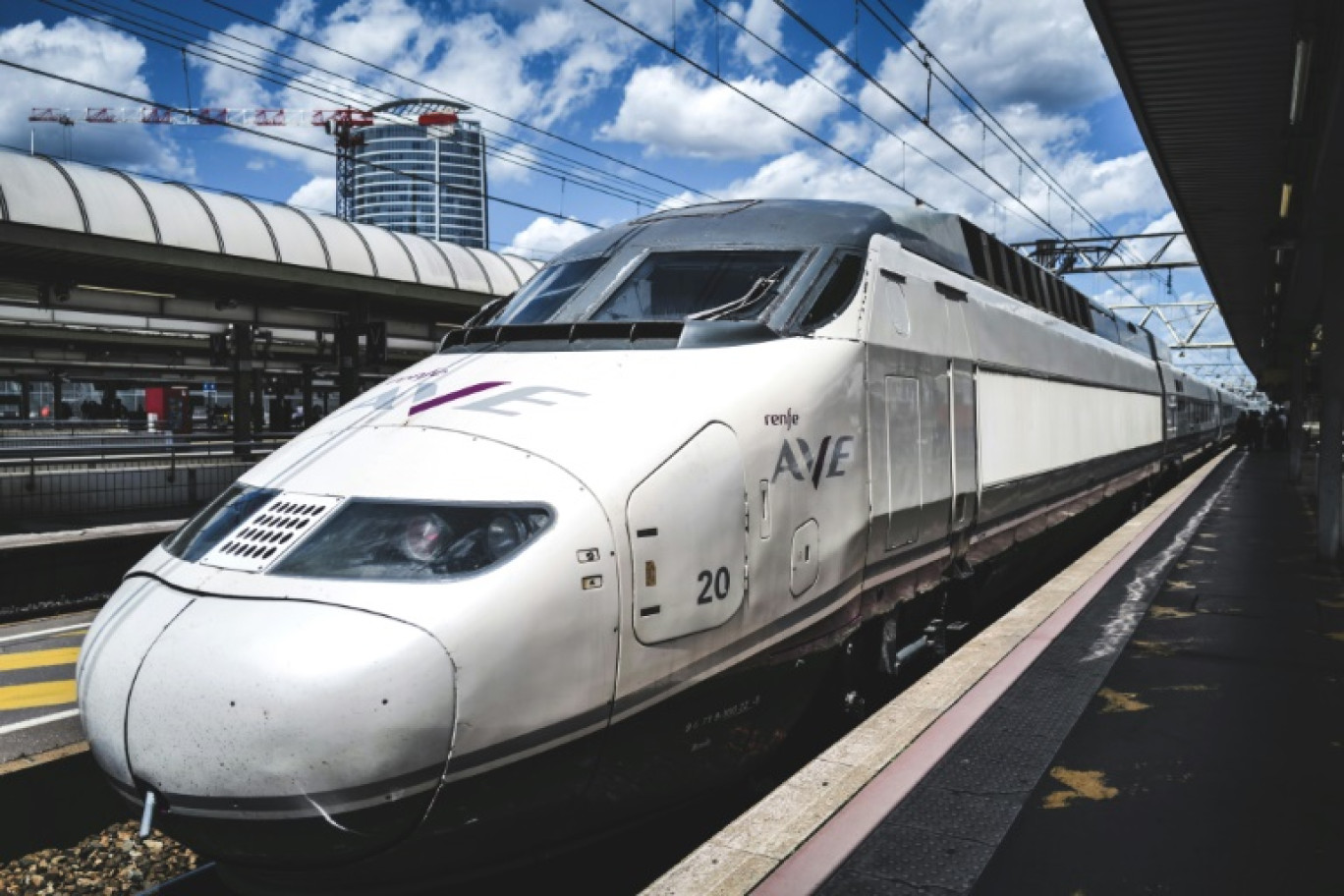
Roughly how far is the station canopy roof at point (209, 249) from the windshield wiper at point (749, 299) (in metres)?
12.0

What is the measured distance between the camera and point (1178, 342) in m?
45.5

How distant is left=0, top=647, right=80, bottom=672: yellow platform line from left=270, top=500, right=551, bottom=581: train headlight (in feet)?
15.4

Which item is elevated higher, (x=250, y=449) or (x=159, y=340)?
(x=159, y=340)

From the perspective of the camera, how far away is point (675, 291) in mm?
5156

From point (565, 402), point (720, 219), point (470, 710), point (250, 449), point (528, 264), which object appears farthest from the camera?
point (528, 264)

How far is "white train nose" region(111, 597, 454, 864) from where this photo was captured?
2.90 metres

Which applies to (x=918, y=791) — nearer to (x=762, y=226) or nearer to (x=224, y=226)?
(x=762, y=226)

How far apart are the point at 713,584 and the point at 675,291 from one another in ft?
6.27

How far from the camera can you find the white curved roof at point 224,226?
44.0 feet

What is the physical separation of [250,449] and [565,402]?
17.3 meters

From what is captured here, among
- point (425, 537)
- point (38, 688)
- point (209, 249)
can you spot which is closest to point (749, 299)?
point (425, 537)

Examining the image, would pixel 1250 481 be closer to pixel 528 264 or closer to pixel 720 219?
pixel 528 264

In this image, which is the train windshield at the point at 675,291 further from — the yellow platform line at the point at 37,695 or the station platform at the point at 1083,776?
the yellow platform line at the point at 37,695

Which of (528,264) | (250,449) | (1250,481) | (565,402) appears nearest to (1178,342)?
(1250,481)
